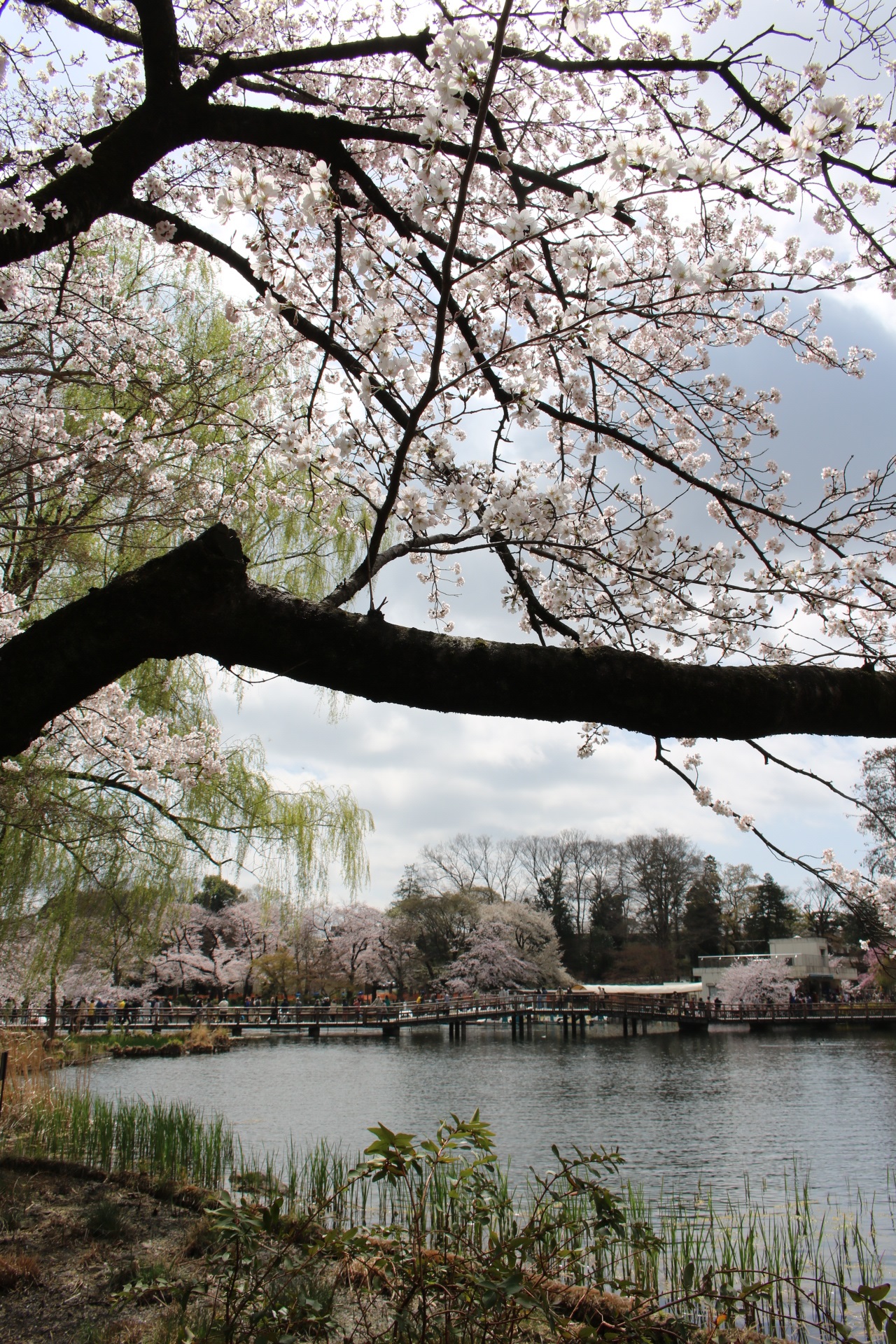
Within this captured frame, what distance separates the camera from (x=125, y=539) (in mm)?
4824

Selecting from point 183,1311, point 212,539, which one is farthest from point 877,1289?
point 212,539

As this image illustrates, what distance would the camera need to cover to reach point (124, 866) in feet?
32.3

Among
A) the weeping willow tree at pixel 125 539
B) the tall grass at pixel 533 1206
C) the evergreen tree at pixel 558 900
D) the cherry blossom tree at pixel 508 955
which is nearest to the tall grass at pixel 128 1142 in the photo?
the tall grass at pixel 533 1206

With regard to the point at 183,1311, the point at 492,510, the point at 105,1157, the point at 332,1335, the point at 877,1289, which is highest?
the point at 492,510

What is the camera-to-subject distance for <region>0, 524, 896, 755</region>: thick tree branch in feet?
6.49

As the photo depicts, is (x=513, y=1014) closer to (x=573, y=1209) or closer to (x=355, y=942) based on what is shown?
(x=355, y=942)

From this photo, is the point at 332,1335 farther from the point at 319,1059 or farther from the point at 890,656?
the point at 319,1059

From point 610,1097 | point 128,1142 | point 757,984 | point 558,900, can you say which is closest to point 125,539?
point 128,1142

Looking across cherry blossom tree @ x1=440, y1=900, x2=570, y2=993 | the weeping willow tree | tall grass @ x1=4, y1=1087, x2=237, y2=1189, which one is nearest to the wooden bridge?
cherry blossom tree @ x1=440, y1=900, x2=570, y2=993

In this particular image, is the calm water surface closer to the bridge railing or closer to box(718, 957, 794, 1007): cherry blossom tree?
the bridge railing

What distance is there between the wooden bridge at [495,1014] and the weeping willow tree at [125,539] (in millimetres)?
18851

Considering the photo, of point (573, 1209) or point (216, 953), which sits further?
point (216, 953)

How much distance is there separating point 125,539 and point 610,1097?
14.4 metres

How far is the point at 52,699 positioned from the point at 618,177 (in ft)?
7.07
